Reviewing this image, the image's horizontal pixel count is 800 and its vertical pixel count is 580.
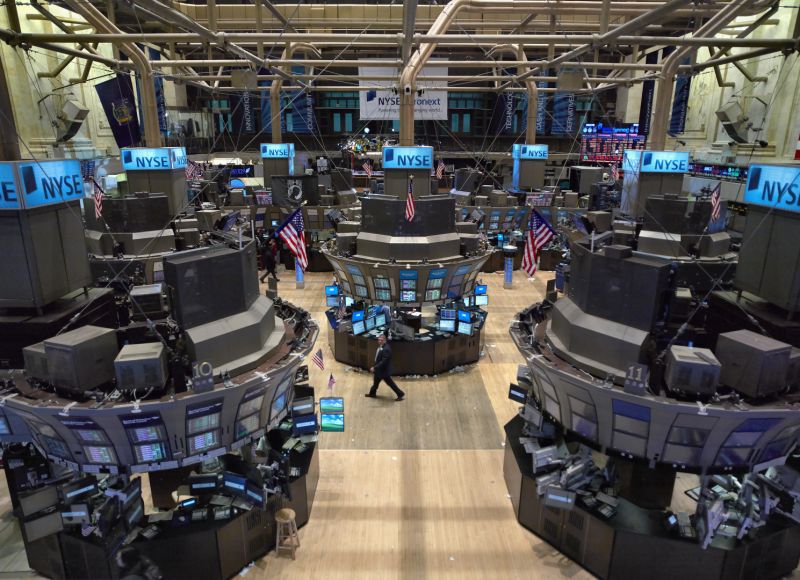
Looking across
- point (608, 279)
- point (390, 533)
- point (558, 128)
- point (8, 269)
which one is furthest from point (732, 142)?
point (8, 269)

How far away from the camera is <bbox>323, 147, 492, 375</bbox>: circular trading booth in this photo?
1493cm

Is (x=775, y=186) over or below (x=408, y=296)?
over

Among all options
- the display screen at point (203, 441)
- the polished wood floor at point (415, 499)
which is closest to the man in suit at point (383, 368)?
the polished wood floor at point (415, 499)

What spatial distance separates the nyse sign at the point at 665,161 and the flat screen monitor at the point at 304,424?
1495 cm

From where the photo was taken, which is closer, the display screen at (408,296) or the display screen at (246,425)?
the display screen at (246,425)

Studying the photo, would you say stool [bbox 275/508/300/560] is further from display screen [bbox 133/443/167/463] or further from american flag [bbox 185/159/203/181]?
american flag [bbox 185/159/203/181]

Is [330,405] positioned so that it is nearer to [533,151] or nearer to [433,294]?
[433,294]

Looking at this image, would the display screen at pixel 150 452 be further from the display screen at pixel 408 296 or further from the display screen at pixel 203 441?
the display screen at pixel 408 296

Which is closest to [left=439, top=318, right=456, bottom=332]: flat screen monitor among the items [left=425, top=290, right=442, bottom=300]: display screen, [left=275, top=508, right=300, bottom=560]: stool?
[left=425, top=290, right=442, bottom=300]: display screen

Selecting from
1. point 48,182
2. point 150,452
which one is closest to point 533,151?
point 48,182

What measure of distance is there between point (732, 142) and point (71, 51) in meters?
25.5

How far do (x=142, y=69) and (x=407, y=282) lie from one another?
12.3 m

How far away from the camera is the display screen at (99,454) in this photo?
7.29 meters

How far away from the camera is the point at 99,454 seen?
7.33 metres
